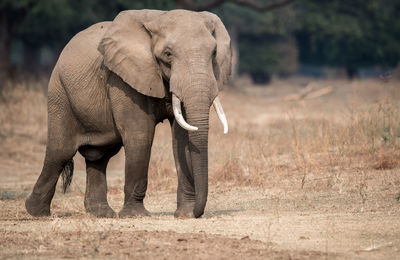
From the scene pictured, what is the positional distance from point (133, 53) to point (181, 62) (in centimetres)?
85

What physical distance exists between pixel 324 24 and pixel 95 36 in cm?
3350

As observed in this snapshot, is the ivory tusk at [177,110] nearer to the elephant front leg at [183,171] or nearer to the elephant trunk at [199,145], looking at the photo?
the elephant trunk at [199,145]

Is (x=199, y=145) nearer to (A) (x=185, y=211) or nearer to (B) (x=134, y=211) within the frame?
(A) (x=185, y=211)

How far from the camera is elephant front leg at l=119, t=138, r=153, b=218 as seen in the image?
28.0 feet

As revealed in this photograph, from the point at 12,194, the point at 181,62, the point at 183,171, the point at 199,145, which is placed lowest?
the point at 12,194

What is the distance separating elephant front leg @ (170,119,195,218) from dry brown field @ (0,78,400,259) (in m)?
0.21

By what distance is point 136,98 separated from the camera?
862 centimetres

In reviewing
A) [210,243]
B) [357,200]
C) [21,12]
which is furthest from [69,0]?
[210,243]

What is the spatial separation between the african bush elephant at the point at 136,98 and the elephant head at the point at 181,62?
0.01m

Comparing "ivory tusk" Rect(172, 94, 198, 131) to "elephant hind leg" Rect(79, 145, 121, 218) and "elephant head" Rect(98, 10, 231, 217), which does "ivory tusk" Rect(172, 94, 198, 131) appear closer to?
"elephant head" Rect(98, 10, 231, 217)

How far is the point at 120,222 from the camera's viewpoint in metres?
8.07

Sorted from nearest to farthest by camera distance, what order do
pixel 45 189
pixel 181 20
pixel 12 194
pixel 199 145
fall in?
1. pixel 199 145
2. pixel 181 20
3. pixel 45 189
4. pixel 12 194

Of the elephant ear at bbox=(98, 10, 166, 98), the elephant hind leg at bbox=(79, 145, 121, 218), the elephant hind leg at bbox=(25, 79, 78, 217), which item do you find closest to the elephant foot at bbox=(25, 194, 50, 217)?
the elephant hind leg at bbox=(25, 79, 78, 217)

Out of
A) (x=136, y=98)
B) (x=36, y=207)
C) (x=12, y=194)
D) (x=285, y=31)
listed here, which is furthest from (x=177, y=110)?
(x=285, y=31)
